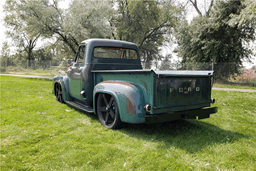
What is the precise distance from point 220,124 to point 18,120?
4.60 meters

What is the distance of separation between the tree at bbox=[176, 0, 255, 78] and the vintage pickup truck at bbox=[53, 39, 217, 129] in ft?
43.0

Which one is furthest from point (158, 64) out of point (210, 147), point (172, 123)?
point (210, 147)

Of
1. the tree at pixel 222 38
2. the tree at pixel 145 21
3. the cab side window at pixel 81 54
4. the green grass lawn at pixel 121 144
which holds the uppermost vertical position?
the tree at pixel 145 21

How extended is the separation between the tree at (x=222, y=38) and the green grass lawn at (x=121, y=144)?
12263 mm

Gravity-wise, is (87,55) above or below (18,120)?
above

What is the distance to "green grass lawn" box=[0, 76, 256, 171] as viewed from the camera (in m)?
2.55

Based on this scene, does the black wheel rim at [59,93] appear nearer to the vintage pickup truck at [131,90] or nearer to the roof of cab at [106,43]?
the vintage pickup truck at [131,90]

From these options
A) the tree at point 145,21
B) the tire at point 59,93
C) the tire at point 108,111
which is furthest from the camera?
the tree at point 145,21

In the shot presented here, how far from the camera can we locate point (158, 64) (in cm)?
1947

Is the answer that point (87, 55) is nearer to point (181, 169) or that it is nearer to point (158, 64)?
point (181, 169)

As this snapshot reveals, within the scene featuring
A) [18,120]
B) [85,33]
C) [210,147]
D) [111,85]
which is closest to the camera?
[210,147]

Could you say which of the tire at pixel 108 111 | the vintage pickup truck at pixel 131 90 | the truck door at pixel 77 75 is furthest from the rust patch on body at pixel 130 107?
the truck door at pixel 77 75

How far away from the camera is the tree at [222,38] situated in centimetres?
1537

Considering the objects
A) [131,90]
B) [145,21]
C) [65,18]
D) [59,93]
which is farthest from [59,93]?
[145,21]
